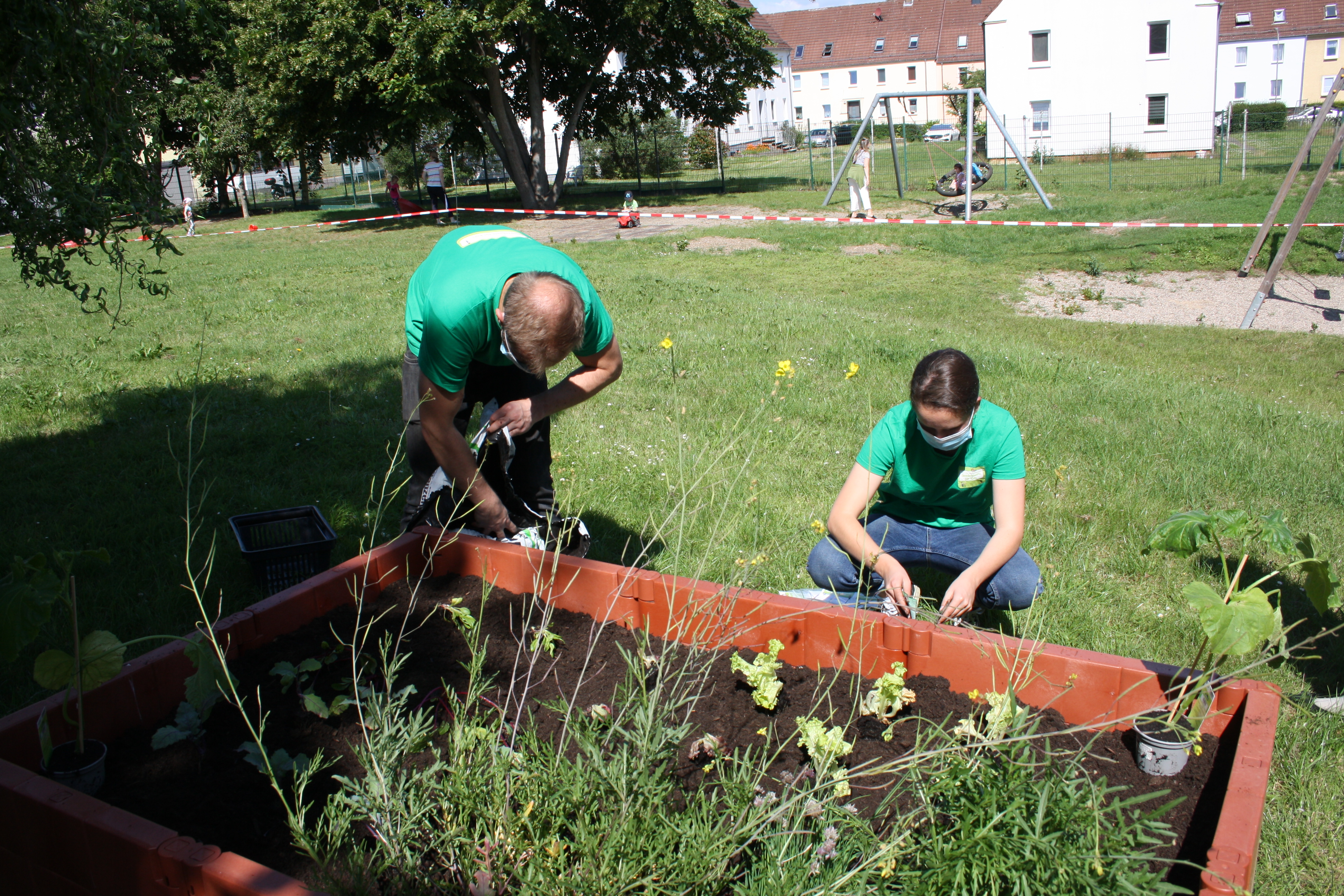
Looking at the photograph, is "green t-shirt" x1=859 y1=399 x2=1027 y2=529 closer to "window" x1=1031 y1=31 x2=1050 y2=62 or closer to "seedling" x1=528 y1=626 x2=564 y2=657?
"seedling" x1=528 y1=626 x2=564 y2=657

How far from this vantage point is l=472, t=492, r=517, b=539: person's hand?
9.33 feet

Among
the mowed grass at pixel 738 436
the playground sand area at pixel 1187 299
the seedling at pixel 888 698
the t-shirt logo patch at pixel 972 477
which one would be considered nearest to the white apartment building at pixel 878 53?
the playground sand area at pixel 1187 299

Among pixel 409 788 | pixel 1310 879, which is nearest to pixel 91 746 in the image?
pixel 409 788

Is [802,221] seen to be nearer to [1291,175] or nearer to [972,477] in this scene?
[1291,175]

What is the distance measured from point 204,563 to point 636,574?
215 cm

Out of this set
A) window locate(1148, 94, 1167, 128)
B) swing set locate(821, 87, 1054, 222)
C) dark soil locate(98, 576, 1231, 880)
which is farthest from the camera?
window locate(1148, 94, 1167, 128)

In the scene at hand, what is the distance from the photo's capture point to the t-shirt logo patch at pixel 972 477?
295cm

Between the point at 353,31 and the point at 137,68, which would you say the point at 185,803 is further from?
the point at 353,31

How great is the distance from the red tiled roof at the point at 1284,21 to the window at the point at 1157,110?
2374cm

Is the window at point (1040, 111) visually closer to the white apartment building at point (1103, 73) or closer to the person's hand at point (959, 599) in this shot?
the white apartment building at point (1103, 73)

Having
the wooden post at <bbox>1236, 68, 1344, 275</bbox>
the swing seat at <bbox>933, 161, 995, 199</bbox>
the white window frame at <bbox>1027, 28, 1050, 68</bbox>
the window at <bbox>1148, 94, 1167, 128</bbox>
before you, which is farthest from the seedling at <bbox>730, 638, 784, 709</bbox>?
the white window frame at <bbox>1027, 28, 1050, 68</bbox>

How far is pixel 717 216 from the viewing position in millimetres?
17469

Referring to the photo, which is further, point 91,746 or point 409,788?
point 91,746

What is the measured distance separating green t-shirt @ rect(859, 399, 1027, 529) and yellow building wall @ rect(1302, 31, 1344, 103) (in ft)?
204
